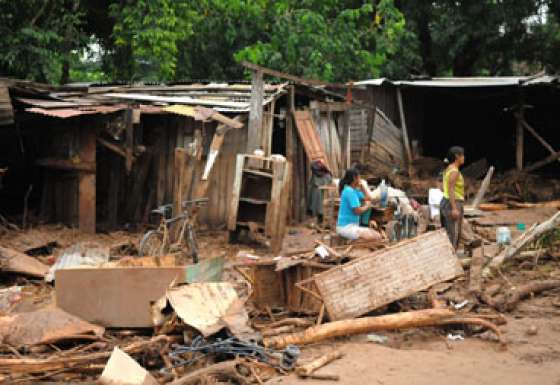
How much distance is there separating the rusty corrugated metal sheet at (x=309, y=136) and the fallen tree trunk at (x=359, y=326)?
8.46 m

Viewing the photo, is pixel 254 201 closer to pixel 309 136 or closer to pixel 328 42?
pixel 309 136

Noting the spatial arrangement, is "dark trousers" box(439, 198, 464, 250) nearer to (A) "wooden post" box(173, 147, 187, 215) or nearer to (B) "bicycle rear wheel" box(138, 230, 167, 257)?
(B) "bicycle rear wheel" box(138, 230, 167, 257)

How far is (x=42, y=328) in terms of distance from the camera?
25.4 feet

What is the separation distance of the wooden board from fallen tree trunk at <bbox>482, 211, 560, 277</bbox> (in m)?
5.07

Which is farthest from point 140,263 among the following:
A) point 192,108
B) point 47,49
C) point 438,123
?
point 438,123

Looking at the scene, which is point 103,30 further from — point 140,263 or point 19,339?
point 19,339

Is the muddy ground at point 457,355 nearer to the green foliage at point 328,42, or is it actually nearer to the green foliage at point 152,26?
the green foliage at point 152,26

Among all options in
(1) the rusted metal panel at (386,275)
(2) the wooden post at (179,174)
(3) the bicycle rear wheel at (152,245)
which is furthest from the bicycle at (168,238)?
(1) the rusted metal panel at (386,275)

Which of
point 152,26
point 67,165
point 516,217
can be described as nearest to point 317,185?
point 516,217

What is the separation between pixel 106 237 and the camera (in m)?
14.2

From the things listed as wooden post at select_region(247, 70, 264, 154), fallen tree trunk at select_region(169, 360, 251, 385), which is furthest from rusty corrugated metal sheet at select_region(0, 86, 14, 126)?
fallen tree trunk at select_region(169, 360, 251, 385)

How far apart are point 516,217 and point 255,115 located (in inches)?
259

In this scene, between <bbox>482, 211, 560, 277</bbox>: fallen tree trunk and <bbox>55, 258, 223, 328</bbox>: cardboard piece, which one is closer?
<bbox>55, 258, 223, 328</bbox>: cardboard piece

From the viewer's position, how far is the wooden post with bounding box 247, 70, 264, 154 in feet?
47.1
